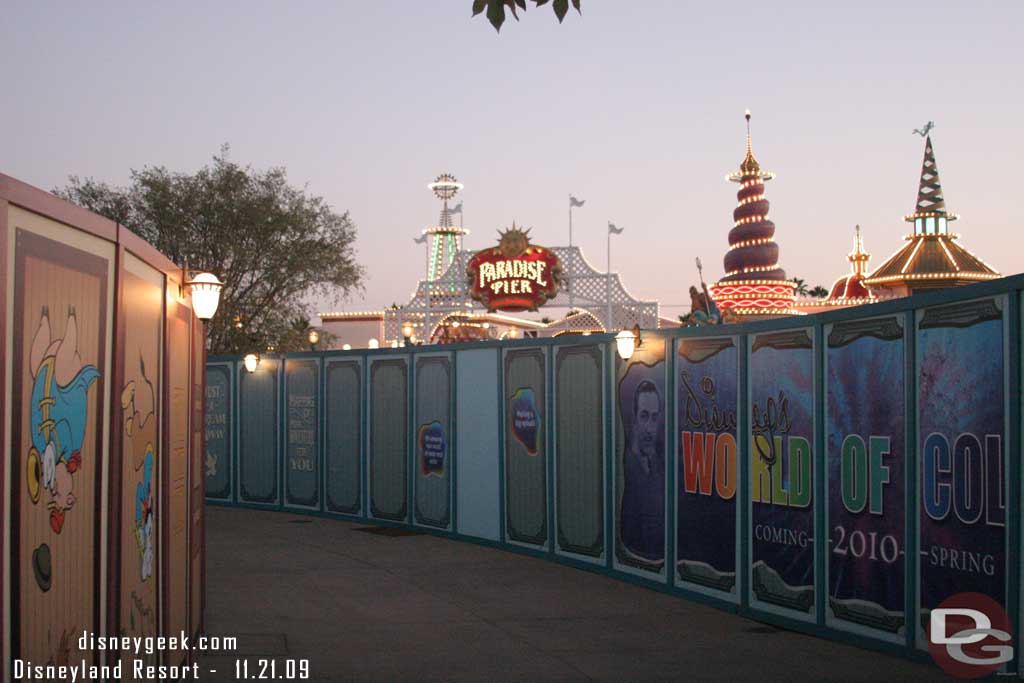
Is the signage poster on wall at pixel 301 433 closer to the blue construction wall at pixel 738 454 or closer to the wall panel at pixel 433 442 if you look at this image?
the blue construction wall at pixel 738 454

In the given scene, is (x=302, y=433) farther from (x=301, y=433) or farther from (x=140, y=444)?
(x=140, y=444)

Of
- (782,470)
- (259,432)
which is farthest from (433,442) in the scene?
(782,470)

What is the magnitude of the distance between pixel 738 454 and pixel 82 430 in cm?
689

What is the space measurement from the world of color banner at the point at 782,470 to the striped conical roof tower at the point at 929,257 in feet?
62.7

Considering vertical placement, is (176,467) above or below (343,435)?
above

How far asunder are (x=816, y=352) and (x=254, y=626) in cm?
514

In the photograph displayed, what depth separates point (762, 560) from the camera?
10.1 metres

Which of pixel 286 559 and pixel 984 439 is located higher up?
pixel 984 439

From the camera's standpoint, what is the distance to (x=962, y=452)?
7.71 metres

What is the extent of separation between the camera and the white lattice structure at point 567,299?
1204 inches

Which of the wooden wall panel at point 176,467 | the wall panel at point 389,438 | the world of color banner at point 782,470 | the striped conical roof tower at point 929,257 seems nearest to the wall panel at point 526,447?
the wall panel at point 389,438

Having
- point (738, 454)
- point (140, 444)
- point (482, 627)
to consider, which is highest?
point (140, 444)

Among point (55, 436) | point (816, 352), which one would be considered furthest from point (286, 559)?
point (55, 436)

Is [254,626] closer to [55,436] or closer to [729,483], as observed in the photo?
[729,483]
